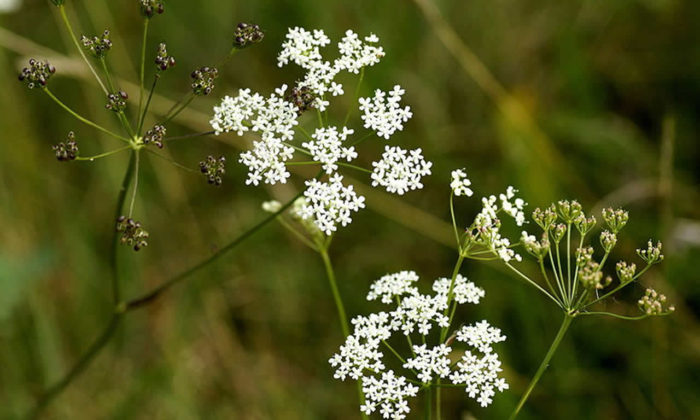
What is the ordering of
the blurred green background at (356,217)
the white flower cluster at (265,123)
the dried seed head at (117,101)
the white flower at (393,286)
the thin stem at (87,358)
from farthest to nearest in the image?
the blurred green background at (356,217) → the thin stem at (87,358) → the white flower at (393,286) → the white flower cluster at (265,123) → the dried seed head at (117,101)

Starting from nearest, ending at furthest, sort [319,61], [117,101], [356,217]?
[117,101], [319,61], [356,217]

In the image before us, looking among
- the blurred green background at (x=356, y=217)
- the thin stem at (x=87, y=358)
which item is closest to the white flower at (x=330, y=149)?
the thin stem at (x=87, y=358)

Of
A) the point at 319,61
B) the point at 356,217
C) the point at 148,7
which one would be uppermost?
the point at 356,217

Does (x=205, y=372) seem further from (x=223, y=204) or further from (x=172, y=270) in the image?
(x=223, y=204)

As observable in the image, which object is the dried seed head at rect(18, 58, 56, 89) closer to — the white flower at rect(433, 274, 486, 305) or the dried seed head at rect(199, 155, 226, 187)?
the dried seed head at rect(199, 155, 226, 187)

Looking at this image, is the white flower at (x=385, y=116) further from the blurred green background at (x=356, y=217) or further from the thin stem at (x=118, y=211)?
the blurred green background at (x=356, y=217)

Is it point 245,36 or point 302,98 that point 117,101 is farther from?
point 302,98

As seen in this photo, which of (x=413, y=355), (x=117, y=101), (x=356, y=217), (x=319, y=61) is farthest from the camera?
(x=356, y=217)

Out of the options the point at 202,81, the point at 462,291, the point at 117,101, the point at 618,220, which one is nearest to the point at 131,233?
the point at 117,101
